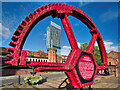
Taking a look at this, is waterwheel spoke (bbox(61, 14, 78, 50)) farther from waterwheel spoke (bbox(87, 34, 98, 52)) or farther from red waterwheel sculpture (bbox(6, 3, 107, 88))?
waterwheel spoke (bbox(87, 34, 98, 52))

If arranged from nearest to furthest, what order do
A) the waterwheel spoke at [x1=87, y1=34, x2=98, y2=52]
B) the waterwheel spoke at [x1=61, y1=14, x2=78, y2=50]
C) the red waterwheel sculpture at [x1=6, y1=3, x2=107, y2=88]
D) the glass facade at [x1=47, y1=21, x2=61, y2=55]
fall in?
the red waterwheel sculpture at [x1=6, y1=3, x2=107, y2=88] → the waterwheel spoke at [x1=61, y1=14, x2=78, y2=50] → the waterwheel spoke at [x1=87, y1=34, x2=98, y2=52] → the glass facade at [x1=47, y1=21, x2=61, y2=55]

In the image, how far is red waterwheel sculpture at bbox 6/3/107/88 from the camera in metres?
3.42

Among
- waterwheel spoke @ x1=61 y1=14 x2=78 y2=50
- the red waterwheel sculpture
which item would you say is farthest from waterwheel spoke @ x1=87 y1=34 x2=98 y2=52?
waterwheel spoke @ x1=61 y1=14 x2=78 y2=50

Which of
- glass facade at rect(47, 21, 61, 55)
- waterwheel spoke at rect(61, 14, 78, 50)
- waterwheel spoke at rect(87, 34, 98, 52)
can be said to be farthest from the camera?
glass facade at rect(47, 21, 61, 55)

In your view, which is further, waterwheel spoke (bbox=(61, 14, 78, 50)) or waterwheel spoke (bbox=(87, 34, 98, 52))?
waterwheel spoke (bbox=(87, 34, 98, 52))

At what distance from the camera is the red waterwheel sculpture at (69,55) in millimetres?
3425

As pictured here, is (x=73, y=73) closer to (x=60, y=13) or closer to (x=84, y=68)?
(x=84, y=68)

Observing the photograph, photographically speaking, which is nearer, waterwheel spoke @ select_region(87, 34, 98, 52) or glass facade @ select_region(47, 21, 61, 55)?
waterwheel spoke @ select_region(87, 34, 98, 52)

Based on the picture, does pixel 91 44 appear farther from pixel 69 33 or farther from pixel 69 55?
pixel 69 55

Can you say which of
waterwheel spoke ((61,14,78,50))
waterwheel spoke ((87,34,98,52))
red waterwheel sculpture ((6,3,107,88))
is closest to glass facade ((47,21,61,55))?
waterwheel spoke ((87,34,98,52))

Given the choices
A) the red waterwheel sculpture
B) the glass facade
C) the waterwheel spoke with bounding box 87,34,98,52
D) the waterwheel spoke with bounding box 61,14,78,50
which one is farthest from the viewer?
the glass facade

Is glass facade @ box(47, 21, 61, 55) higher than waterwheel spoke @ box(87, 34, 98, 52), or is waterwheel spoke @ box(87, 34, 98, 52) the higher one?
glass facade @ box(47, 21, 61, 55)

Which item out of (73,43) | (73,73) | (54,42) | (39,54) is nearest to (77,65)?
(73,73)

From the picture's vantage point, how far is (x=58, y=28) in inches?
4370
